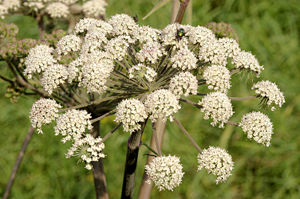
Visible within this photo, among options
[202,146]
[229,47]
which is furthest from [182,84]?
[202,146]

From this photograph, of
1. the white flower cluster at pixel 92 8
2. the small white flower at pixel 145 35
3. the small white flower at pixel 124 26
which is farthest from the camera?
the white flower cluster at pixel 92 8

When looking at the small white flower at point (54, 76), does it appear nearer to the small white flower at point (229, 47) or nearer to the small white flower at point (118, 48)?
the small white flower at point (118, 48)

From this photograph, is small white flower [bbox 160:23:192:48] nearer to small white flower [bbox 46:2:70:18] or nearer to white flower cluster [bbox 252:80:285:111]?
white flower cluster [bbox 252:80:285:111]

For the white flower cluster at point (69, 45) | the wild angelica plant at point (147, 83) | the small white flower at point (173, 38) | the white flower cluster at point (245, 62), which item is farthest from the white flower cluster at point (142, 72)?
the white flower cluster at point (245, 62)

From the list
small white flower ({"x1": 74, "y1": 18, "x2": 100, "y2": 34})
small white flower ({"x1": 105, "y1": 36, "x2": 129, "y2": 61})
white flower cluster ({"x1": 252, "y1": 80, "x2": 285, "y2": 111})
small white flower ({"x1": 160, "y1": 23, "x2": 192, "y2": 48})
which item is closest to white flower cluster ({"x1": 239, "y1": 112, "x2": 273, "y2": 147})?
white flower cluster ({"x1": 252, "y1": 80, "x2": 285, "y2": 111})

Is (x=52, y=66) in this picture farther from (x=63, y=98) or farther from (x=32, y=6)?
(x=32, y=6)

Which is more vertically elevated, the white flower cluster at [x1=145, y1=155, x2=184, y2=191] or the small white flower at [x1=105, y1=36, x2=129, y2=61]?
the small white flower at [x1=105, y1=36, x2=129, y2=61]
